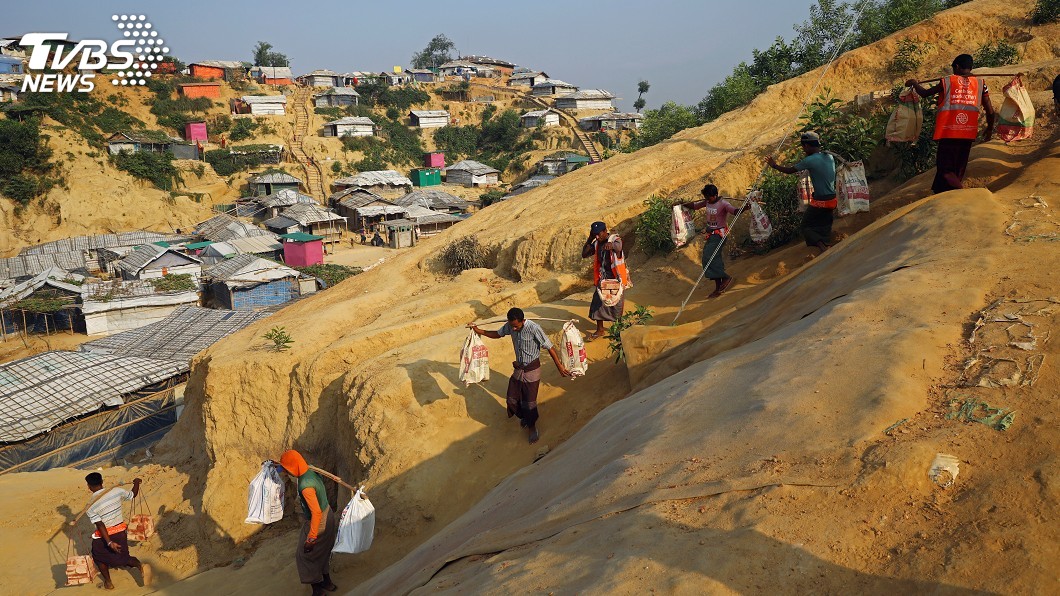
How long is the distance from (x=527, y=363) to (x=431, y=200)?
39.5 m

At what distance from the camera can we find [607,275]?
28.8ft

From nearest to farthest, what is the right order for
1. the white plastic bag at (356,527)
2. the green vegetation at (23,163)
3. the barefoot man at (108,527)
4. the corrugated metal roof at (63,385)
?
the white plastic bag at (356,527) < the barefoot man at (108,527) < the corrugated metal roof at (63,385) < the green vegetation at (23,163)

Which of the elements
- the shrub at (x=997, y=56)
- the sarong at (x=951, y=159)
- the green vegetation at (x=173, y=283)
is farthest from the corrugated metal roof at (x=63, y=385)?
the shrub at (x=997, y=56)

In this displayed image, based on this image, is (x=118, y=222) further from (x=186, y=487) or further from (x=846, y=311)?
(x=846, y=311)

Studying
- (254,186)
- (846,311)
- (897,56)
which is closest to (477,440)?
(846,311)

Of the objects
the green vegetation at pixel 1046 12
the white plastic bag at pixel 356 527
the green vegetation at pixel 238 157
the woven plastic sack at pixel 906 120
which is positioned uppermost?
the green vegetation at pixel 1046 12

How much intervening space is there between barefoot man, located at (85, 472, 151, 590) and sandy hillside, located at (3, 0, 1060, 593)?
96 centimetres

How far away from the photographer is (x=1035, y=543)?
2.90m

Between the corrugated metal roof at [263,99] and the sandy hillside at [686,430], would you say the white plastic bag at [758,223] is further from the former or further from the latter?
the corrugated metal roof at [263,99]

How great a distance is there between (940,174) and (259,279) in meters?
26.4

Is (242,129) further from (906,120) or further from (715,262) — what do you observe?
(906,120)

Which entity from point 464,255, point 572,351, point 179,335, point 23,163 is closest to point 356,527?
point 572,351

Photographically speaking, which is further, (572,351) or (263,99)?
(263,99)

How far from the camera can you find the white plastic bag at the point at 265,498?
266 inches
